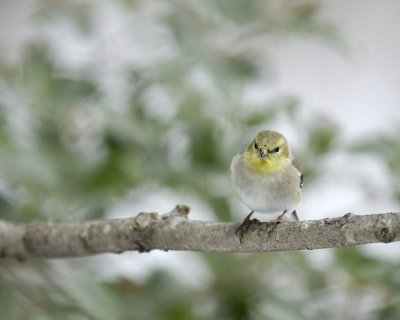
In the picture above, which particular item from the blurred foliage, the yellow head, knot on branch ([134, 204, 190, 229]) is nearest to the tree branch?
knot on branch ([134, 204, 190, 229])

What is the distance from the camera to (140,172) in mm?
1242

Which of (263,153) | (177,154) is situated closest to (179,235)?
(263,153)

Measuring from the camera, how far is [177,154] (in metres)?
1.25

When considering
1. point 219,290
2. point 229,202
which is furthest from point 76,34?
point 219,290

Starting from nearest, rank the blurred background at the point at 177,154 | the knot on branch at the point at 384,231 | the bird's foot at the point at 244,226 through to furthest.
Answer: the knot on branch at the point at 384,231 → the bird's foot at the point at 244,226 → the blurred background at the point at 177,154

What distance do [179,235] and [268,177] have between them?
5.4 inches

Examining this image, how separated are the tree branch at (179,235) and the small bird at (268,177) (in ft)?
0.23

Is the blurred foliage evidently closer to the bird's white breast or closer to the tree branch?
the bird's white breast

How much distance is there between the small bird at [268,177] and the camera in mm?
837

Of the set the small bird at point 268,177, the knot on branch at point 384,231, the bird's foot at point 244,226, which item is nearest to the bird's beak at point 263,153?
the small bird at point 268,177

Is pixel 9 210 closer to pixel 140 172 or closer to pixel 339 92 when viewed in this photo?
pixel 140 172

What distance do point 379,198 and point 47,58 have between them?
714 mm

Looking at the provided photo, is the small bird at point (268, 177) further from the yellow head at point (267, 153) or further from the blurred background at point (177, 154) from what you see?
the blurred background at point (177, 154)

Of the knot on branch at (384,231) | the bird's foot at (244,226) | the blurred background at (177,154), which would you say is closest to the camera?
the knot on branch at (384,231)
